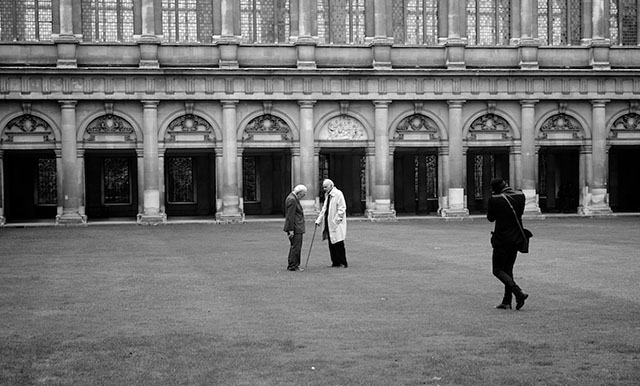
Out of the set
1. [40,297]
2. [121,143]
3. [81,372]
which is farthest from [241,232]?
[81,372]

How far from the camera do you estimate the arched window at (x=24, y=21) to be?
39.5m

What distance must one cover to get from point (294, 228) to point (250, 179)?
96.5ft

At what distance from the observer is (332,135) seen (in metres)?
41.6

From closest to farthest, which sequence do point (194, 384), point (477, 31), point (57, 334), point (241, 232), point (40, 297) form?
point (194, 384) < point (57, 334) < point (40, 297) < point (241, 232) < point (477, 31)

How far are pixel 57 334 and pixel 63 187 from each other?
28.7 metres

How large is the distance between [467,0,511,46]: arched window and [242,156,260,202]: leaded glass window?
1366cm

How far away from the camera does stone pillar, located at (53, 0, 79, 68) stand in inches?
1544

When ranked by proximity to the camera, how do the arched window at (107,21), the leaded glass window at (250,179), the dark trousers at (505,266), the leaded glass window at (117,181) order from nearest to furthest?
1. the dark trousers at (505,266)
2. the arched window at (107,21)
3. the leaded glass window at (117,181)
4. the leaded glass window at (250,179)

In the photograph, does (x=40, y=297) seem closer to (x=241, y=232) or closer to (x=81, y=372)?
(x=81, y=372)

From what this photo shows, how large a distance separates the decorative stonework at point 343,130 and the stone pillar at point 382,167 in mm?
797

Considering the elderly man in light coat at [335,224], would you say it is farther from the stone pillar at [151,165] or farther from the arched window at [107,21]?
the arched window at [107,21]

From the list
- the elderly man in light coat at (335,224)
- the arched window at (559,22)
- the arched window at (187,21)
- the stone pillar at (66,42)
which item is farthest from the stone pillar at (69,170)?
the arched window at (559,22)

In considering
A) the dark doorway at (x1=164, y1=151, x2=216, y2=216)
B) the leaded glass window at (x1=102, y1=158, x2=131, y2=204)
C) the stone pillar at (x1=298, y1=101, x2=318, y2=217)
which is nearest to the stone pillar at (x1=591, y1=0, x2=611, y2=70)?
the stone pillar at (x1=298, y1=101, x2=318, y2=217)

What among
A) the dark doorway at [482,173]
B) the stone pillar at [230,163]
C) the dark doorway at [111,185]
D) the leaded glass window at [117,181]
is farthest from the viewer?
the dark doorway at [482,173]
